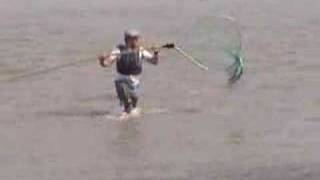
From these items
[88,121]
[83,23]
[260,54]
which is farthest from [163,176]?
[83,23]

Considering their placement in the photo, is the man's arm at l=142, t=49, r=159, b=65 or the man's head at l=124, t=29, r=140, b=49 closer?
the man's head at l=124, t=29, r=140, b=49

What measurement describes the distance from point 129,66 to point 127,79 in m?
0.19

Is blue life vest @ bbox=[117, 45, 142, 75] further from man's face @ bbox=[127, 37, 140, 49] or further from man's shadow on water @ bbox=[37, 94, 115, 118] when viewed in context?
man's shadow on water @ bbox=[37, 94, 115, 118]

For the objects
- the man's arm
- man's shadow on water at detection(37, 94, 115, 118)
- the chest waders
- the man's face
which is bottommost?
A: man's shadow on water at detection(37, 94, 115, 118)

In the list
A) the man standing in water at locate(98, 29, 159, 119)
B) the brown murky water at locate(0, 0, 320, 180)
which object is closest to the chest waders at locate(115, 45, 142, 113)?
the man standing in water at locate(98, 29, 159, 119)

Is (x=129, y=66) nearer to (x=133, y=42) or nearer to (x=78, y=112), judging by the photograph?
(x=133, y=42)

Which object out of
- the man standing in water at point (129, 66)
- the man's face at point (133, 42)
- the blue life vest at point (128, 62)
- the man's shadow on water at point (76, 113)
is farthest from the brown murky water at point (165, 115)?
the man's face at point (133, 42)

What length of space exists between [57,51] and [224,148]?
32.4 feet

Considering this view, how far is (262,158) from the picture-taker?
41.7 ft

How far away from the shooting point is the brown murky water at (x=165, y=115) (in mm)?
12508

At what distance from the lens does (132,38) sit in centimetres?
1559

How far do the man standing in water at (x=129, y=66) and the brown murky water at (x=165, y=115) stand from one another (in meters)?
0.27

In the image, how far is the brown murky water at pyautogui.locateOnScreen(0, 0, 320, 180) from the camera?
12508 millimetres

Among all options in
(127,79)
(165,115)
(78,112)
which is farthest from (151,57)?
(78,112)
